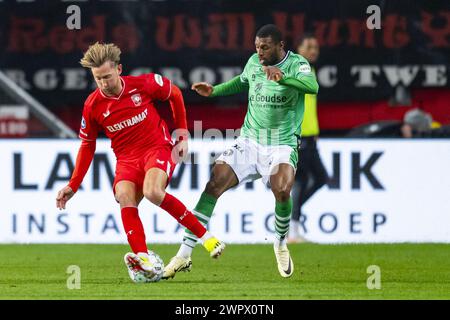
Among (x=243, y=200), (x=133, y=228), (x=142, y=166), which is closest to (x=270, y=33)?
(x=142, y=166)

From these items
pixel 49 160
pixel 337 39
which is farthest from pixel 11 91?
pixel 337 39

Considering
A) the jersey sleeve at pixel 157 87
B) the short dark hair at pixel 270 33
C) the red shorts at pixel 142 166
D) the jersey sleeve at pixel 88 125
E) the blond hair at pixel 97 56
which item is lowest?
the red shorts at pixel 142 166

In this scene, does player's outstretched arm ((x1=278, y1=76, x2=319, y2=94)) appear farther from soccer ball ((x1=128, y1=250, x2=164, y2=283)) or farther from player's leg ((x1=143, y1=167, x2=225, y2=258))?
soccer ball ((x1=128, y1=250, x2=164, y2=283))

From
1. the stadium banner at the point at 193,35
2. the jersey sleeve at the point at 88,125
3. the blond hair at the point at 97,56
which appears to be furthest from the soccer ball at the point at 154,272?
the stadium banner at the point at 193,35

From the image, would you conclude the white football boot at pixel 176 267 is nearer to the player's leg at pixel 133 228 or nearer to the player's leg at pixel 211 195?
the player's leg at pixel 211 195

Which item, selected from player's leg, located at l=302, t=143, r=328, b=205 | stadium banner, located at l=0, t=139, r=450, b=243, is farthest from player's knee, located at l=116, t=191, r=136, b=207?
player's leg, located at l=302, t=143, r=328, b=205

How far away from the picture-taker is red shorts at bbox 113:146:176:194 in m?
9.63

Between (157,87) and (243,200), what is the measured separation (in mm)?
3601

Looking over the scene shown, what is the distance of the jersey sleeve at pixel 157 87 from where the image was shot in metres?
9.82

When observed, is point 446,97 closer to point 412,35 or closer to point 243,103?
point 412,35

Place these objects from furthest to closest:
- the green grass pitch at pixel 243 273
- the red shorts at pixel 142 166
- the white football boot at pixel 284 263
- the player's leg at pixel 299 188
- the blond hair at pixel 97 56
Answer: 1. the player's leg at pixel 299 188
2. the white football boot at pixel 284 263
3. the red shorts at pixel 142 166
4. the blond hair at pixel 97 56
5. the green grass pitch at pixel 243 273

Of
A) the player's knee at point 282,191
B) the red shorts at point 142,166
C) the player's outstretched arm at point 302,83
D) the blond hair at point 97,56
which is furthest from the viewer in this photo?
the player's knee at point 282,191

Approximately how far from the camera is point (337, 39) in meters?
16.9
